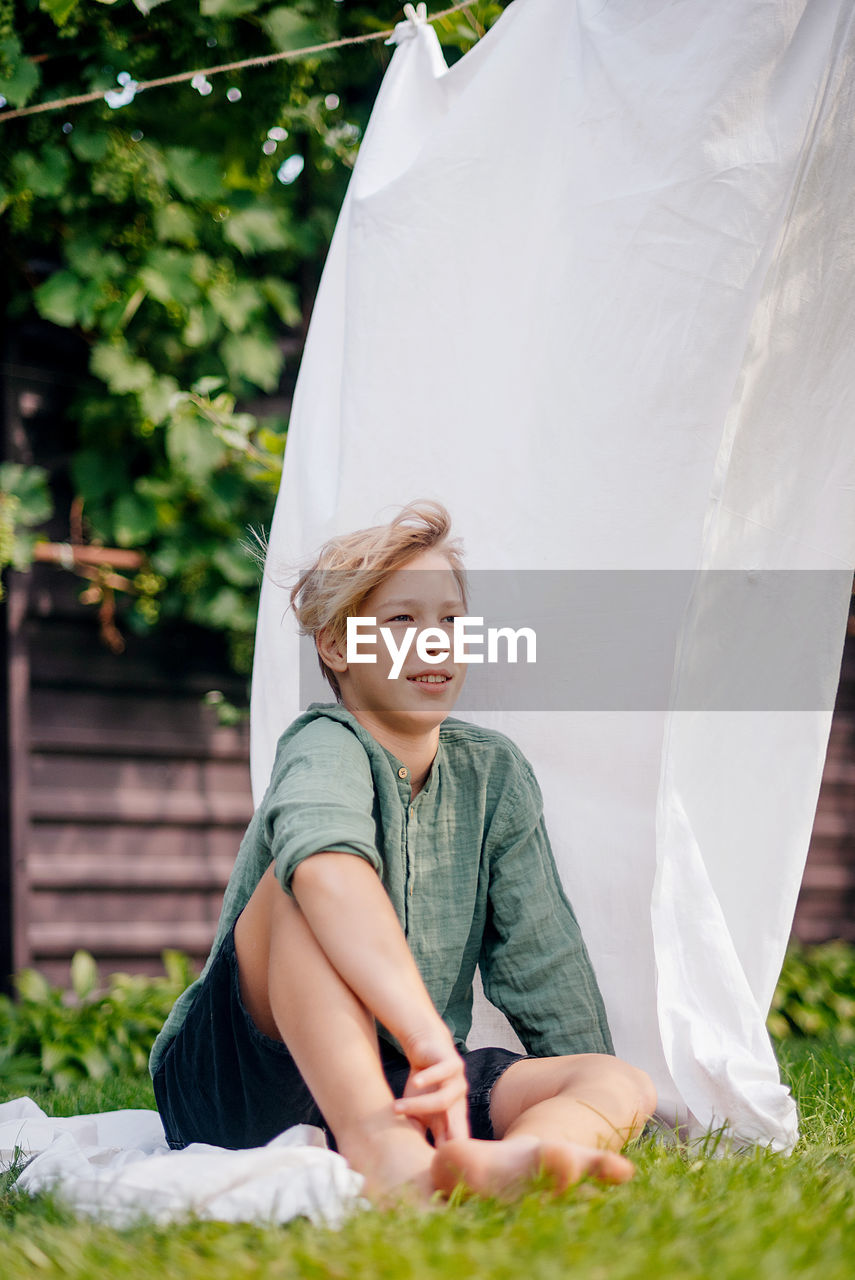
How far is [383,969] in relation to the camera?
3.27 ft

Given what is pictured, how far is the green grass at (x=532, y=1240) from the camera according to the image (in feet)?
2.33

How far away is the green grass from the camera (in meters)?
0.71

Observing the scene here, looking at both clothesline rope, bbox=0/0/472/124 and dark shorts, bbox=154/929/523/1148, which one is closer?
dark shorts, bbox=154/929/523/1148

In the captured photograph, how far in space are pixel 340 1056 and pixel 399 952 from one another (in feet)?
0.33

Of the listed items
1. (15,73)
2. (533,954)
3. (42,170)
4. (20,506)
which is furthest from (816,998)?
(15,73)

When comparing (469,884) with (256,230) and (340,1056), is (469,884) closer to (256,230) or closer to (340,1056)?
(340,1056)

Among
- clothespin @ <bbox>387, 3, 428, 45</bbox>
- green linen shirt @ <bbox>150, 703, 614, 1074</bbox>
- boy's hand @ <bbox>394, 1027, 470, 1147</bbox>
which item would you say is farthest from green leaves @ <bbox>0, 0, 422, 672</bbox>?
boy's hand @ <bbox>394, 1027, 470, 1147</bbox>

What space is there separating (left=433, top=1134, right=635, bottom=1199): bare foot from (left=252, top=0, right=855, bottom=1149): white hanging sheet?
0.43 meters

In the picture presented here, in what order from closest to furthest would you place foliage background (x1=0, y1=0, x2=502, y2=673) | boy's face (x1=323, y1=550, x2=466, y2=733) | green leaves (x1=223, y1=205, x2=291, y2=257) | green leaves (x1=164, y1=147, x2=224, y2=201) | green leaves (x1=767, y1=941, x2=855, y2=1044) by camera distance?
boy's face (x1=323, y1=550, x2=466, y2=733) < foliage background (x1=0, y1=0, x2=502, y2=673) < green leaves (x1=164, y1=147, x2=224, y2=201) < green leaves (x1=223, y1=205, x2=291, y2=257) < green leaves (x1=767, y1=941, x2=855, y2=1044)

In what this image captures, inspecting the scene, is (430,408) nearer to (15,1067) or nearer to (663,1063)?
(663,1063)

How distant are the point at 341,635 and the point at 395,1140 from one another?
0.64 meters

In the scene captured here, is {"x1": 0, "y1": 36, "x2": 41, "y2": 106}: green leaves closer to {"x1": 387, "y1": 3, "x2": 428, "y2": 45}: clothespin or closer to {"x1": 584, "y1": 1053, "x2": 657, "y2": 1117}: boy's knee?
{"x1": 387, "y1": 3, "x2": 428, "y2": 45}: clothespin

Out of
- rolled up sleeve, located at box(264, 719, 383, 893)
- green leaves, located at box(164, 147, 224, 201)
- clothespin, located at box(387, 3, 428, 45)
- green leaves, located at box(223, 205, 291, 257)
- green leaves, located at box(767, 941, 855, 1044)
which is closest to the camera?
rolled up sleeve, located at box(264, 719, 383, 893)

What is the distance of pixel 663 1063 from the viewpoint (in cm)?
142
